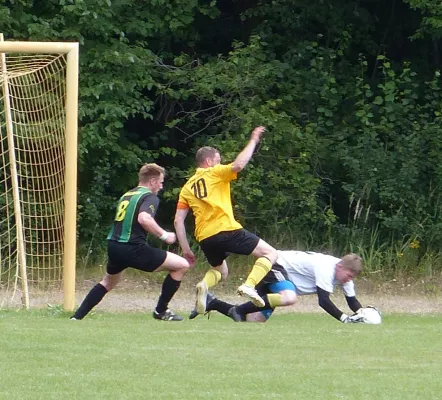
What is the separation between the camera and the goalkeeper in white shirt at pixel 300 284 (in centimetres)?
1113

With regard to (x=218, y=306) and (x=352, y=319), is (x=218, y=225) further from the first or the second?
(x=352, y=319)

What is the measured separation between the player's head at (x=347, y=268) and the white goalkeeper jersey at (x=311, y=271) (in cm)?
6

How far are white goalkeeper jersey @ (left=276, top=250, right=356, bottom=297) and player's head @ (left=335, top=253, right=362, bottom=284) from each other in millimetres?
59

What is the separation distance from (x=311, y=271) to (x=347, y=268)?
48cm

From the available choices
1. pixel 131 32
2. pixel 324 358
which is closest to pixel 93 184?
pixel 131 32

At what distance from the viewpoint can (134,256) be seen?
1073 centimetres

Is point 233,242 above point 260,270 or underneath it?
above

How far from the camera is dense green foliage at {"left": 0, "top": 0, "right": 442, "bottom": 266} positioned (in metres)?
17.6

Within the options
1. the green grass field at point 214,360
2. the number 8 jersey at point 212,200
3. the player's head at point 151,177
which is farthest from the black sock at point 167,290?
the player's head at point 151,177

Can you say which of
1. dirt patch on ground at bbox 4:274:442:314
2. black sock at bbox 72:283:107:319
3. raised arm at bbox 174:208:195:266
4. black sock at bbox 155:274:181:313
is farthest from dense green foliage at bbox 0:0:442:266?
black sock at bbox 72:283:107:319

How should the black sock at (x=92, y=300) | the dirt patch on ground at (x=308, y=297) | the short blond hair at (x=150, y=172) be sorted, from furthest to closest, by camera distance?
the dirt patch on ground at (x=308, y=297)
the black sock at (x=92, y=300)
the short blond hair at (x=150, y=172)

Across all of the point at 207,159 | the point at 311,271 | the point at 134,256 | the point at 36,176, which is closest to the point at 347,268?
the point at 311,271

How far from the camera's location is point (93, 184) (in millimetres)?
17953

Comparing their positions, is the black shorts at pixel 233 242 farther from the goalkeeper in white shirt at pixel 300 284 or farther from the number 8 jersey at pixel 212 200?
the goalkeeper in white shirt at pixel 300 284
